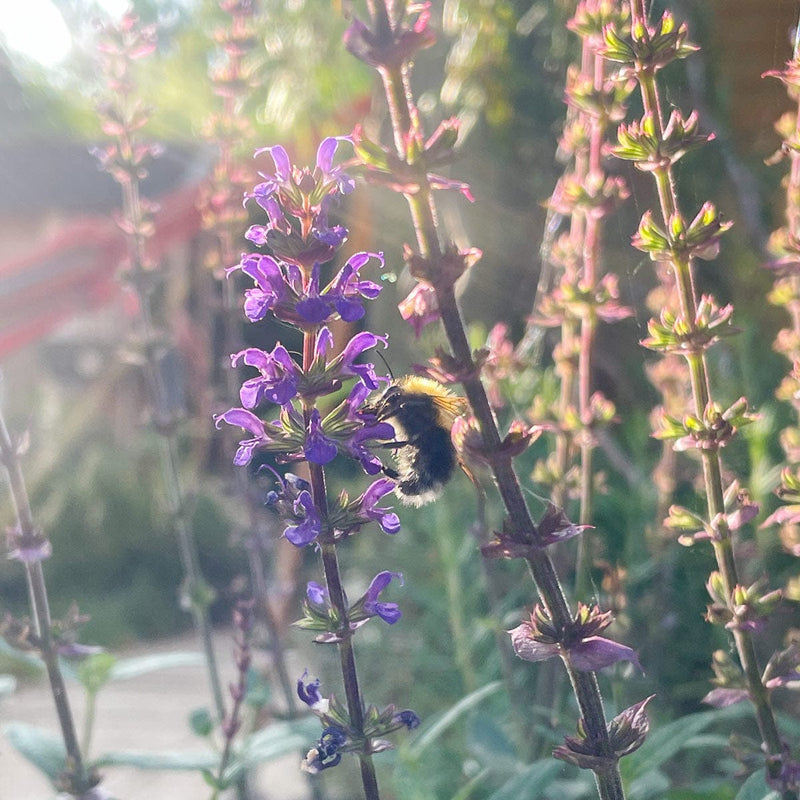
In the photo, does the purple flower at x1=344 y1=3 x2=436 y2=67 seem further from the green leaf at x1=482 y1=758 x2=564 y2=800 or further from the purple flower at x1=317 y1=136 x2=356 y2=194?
the green leaf at x1=482 y1=758 x2=564 y2=800

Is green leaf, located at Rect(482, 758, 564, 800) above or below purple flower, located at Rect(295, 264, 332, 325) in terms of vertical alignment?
below

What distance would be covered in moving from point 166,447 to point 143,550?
10.4 ft

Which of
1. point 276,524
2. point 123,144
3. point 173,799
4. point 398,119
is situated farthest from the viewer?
point 173,799

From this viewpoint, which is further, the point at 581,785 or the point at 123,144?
the point at 123,144

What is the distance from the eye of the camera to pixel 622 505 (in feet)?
6.98

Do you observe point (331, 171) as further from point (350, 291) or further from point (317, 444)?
point (317, 444)

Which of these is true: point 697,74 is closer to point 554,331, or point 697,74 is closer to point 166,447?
point 554,331

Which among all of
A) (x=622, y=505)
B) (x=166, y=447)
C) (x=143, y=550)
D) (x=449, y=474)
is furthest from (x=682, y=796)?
(x=143, y=550)

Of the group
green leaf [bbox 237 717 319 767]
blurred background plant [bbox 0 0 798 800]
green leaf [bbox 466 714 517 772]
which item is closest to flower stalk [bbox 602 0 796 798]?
blurred background plant [bbox 0 0 798 800]

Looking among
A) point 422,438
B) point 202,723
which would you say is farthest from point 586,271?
point 202,723

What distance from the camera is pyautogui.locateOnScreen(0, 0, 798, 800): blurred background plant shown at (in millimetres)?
1518

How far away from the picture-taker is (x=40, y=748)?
4.37ft

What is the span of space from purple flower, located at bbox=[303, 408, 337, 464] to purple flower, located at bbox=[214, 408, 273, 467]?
0.05 m

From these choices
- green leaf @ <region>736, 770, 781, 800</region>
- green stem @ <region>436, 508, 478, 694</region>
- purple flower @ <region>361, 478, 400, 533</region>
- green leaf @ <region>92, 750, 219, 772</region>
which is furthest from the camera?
green stem @ <region>436, 508, 478, 694</region>
